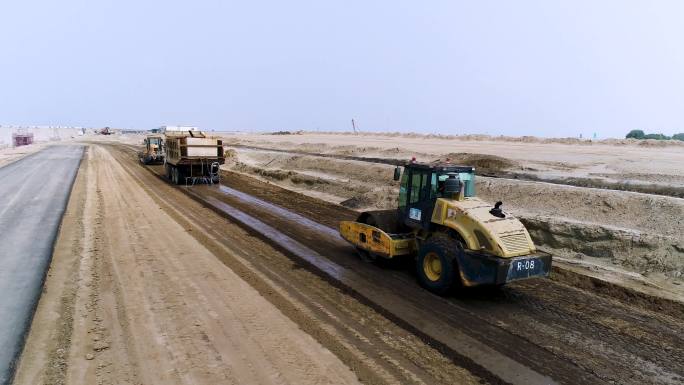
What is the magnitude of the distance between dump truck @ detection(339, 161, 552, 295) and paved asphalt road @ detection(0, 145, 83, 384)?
21.4 ft

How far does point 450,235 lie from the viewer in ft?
27.8

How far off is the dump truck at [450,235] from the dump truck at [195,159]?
15.0 meters

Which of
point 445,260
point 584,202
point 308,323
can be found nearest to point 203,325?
point 308,323

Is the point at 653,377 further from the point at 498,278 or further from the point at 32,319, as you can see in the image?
the point at 32,319

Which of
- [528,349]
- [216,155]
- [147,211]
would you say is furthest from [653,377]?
[216,155]

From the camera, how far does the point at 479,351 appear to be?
6.36 metres

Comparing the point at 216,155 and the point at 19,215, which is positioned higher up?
the point at 216,155

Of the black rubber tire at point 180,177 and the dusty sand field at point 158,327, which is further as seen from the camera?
the black rubber tire at point 180,177

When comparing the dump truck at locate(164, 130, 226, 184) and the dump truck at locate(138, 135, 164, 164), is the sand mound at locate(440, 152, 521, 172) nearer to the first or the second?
the dump truck at locate(164, 130, 226, 184)

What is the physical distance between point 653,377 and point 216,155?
69.8 feet

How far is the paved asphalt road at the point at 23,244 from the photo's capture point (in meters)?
6.61

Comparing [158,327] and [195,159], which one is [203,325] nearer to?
[158,327]

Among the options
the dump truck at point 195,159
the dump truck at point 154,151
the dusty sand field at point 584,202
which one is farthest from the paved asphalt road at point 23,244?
the dusty sand field at point 584,202

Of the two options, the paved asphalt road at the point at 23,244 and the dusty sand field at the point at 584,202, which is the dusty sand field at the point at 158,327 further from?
the dusty sand field at the point at 584,202
